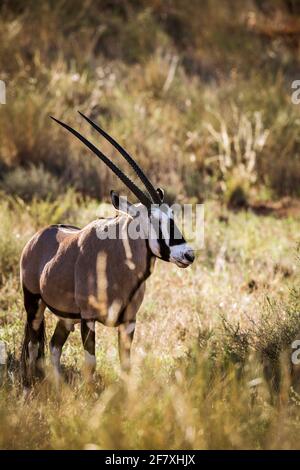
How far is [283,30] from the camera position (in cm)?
1566

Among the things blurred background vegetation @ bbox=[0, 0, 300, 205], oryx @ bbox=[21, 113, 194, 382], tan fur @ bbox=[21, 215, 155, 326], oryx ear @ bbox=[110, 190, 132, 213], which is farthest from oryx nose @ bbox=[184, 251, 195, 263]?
blurred background vegetation @ bbox=[0, 0, 300, 205]

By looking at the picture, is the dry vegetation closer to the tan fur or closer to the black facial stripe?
the tan fur

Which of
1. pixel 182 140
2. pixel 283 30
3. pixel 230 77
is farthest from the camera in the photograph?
pixel 283 30

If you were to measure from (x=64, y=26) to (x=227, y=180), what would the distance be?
603cm

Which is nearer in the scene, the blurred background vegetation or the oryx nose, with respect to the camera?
the oryx nose

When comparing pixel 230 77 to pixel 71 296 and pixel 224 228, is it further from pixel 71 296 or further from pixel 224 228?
pixel 71 296

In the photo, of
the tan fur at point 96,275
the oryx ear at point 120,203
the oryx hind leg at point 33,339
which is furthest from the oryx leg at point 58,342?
the oryx ear at point 120,203

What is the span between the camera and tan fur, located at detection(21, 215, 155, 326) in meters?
Answer: 4.13

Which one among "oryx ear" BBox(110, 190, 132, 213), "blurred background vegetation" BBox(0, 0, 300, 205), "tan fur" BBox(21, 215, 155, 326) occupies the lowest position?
"tan fur" BBox(21, 215, 155, 326)

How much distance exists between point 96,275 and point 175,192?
5.72 meters

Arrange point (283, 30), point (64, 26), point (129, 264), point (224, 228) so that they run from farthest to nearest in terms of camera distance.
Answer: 1. point (283, 30)
2. point (64, 26)
3. point (224, 228)
4. point (129, 264)

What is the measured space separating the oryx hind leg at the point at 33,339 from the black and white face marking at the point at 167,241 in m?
0.95

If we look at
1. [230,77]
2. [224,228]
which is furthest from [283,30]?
[224,228]

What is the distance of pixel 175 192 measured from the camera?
32.2 feet
